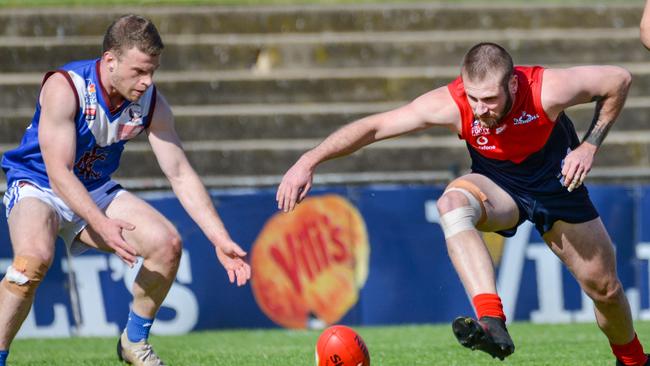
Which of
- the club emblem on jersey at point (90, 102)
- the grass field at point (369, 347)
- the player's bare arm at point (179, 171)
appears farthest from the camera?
the grass field at point (369, 347)

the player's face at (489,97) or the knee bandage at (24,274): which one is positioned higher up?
the player's face at (489,97)

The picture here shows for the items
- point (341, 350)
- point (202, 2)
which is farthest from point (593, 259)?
point (202, 2)

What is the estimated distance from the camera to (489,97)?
606cm

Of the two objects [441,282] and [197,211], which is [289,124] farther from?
[197,211]

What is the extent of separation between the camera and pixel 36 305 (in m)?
11.3

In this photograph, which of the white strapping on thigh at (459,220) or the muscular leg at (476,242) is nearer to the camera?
the muscular leg at (476,242)

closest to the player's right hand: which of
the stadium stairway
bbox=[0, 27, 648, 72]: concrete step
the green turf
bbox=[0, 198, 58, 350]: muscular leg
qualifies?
bbox=[0, 198, 58, 350]: muscular leg

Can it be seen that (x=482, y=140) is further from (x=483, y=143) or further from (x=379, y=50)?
(x=379, y=50)

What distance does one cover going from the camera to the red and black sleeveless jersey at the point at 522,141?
6367 mm

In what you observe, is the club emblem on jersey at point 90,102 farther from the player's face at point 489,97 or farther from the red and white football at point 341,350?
the player's face at point 489,97

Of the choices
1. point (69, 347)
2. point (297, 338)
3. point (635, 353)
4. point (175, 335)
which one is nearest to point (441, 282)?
point (297, 338)

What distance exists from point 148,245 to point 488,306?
2.00m

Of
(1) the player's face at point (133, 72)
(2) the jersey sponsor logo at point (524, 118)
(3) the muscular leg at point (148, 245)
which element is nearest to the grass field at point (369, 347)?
(3) the muscular leg at point (148, 245)

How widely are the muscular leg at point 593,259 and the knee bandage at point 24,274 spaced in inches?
113
